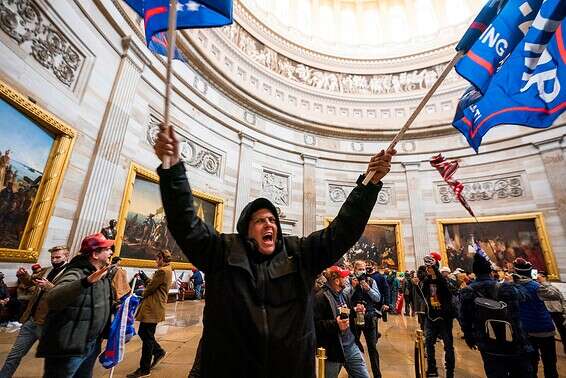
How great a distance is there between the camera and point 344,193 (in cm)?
1445

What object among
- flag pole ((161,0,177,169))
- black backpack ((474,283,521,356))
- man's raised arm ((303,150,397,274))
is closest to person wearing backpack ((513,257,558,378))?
black backpack ((474,283,521,356))

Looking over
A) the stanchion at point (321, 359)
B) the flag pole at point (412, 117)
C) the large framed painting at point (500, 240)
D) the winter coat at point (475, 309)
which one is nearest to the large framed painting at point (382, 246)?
the large framed painting at point (500, 240)

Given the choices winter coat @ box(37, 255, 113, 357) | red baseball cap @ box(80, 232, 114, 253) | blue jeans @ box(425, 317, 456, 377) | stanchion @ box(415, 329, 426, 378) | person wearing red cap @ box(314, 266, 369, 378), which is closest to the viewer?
winter coat @ box(37, 255, 113, 357)

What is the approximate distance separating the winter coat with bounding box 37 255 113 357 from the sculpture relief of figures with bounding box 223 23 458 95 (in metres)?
14.7

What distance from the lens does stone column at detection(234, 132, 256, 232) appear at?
11.4 meters

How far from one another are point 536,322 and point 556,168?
38.9 ft

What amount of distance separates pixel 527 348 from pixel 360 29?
22552mm

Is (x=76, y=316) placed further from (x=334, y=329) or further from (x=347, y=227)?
(x=347, y=227)

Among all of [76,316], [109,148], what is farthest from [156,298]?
[109,148]

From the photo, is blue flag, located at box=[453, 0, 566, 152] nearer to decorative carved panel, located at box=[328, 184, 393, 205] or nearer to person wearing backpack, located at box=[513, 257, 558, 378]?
person wearing backpack, located at box=[513, 257, 558, 378]

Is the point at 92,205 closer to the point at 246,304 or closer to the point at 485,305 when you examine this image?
the point at 246,304

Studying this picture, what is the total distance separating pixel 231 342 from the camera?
1.07 metres

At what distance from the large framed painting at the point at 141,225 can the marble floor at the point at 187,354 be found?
198 cm

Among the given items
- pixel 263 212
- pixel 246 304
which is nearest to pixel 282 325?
pixel 246 304
